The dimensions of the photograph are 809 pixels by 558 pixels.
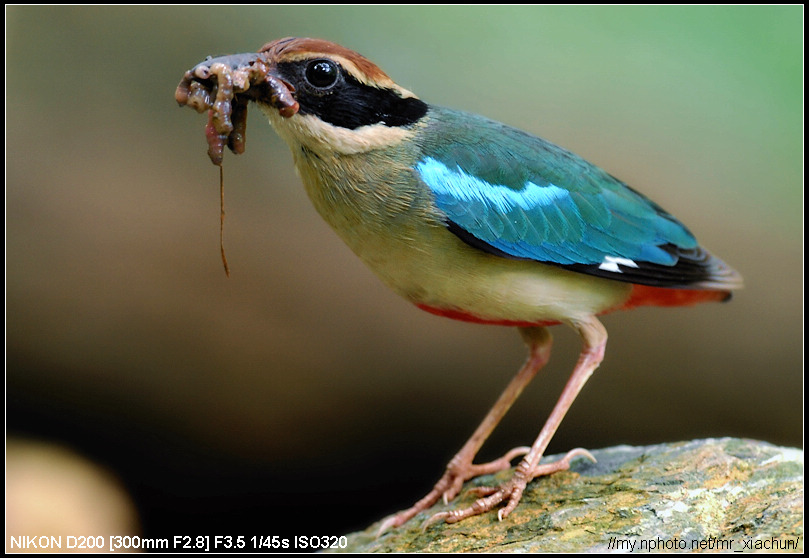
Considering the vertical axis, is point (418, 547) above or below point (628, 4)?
below

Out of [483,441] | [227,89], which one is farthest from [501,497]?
[227,89]

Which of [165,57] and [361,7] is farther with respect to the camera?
[361,7]

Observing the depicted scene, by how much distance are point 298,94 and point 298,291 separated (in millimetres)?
3279

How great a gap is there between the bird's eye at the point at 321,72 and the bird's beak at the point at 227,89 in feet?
0.32

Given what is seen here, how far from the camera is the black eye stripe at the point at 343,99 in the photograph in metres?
3.36

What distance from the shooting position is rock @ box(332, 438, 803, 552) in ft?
11.4

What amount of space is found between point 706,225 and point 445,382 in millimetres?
2588

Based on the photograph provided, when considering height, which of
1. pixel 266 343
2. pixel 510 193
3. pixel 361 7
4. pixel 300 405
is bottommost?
pixel 300 405

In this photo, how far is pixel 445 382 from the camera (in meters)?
6.70

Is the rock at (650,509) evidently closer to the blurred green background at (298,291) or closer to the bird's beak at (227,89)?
the bird's beak at (227,89)

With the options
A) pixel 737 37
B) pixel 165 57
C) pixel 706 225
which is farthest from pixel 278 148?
pixel 737 37

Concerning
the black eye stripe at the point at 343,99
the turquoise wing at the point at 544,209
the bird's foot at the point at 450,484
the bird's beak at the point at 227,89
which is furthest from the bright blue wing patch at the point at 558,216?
the bird's foot at the point at 450,484

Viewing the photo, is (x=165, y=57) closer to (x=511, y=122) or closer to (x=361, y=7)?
(x=361, y=7)

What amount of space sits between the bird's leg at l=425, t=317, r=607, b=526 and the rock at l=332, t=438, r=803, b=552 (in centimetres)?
5
